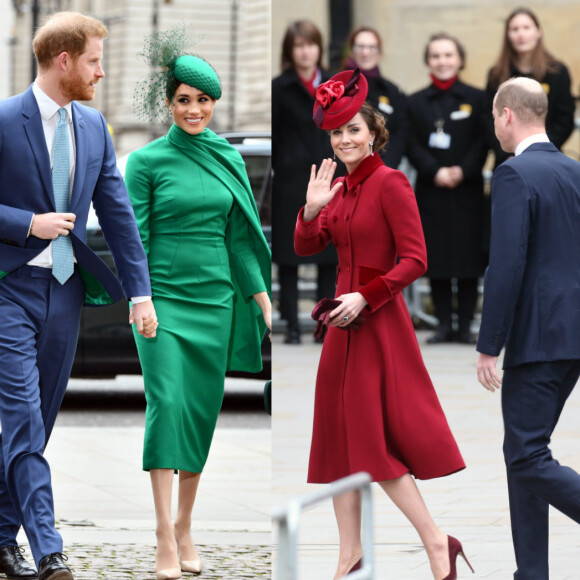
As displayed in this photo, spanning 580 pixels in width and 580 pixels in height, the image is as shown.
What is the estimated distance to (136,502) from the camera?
743 cm

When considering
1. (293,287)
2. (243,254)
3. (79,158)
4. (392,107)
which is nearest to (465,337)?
(293,287)

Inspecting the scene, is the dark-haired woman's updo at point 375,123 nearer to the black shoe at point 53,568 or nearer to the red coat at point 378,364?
the red coat at point 378,364

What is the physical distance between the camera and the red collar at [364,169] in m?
5.14

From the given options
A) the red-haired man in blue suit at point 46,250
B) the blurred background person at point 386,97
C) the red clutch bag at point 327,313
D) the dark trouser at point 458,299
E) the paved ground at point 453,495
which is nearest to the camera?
the red clutch bag at point 327,313

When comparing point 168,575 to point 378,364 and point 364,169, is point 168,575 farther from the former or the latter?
point 364,169

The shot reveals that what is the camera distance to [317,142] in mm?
12102

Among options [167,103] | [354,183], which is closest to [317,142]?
[167,103]

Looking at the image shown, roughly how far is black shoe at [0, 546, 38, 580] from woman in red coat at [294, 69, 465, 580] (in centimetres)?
110

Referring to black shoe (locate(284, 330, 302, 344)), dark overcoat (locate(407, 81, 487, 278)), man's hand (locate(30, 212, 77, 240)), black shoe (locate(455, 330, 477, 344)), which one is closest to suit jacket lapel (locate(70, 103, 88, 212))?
man's hand (locate(30, 212, 77, 240))

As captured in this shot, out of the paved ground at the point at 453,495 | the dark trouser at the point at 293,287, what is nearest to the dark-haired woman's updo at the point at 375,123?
the paved ground at the point at 453,495

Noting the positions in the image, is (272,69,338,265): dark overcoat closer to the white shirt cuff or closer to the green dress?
the green dress

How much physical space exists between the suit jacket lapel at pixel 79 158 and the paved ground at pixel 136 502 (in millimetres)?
1333

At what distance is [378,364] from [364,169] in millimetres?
→ 632

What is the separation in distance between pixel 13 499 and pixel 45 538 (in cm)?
27
